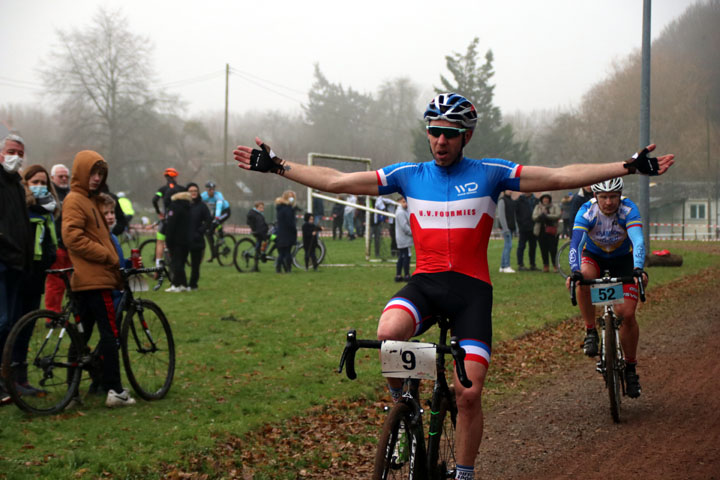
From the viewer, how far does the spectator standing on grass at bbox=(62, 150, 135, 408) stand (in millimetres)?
6707

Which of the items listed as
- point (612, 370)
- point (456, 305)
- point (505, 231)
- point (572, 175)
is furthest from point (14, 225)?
point (505, 231)

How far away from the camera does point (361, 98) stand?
7481cm

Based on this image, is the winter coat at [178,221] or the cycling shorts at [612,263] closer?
the cycling shorts at [612,263]

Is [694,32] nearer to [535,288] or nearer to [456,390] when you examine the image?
[535,288]

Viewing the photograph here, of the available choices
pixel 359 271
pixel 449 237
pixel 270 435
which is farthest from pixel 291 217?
pixel 449 237

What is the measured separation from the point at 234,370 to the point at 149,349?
154 cm

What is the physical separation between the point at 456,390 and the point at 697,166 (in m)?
41.2

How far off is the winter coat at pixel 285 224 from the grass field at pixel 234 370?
177 centimetres

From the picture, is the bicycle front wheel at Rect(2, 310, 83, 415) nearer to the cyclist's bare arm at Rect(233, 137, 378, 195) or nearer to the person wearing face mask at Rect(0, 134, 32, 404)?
the person wearing face mask at Rect(0, 134, 32, 404)

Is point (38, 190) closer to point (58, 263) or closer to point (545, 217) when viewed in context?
point (58, 263)

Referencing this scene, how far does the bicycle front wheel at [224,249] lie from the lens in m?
22.4

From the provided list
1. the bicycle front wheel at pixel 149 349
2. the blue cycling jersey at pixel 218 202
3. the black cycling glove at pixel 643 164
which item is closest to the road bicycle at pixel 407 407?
the black cycling glove at pixel 643 164

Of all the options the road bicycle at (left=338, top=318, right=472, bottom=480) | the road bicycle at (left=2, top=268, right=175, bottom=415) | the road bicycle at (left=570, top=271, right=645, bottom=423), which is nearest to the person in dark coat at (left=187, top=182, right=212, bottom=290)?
the road bicycle at (left=2, top=268, right=175, bottom=415)

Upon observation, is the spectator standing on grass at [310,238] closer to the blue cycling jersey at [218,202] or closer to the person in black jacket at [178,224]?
the blue cycling jersey at [218,202]
